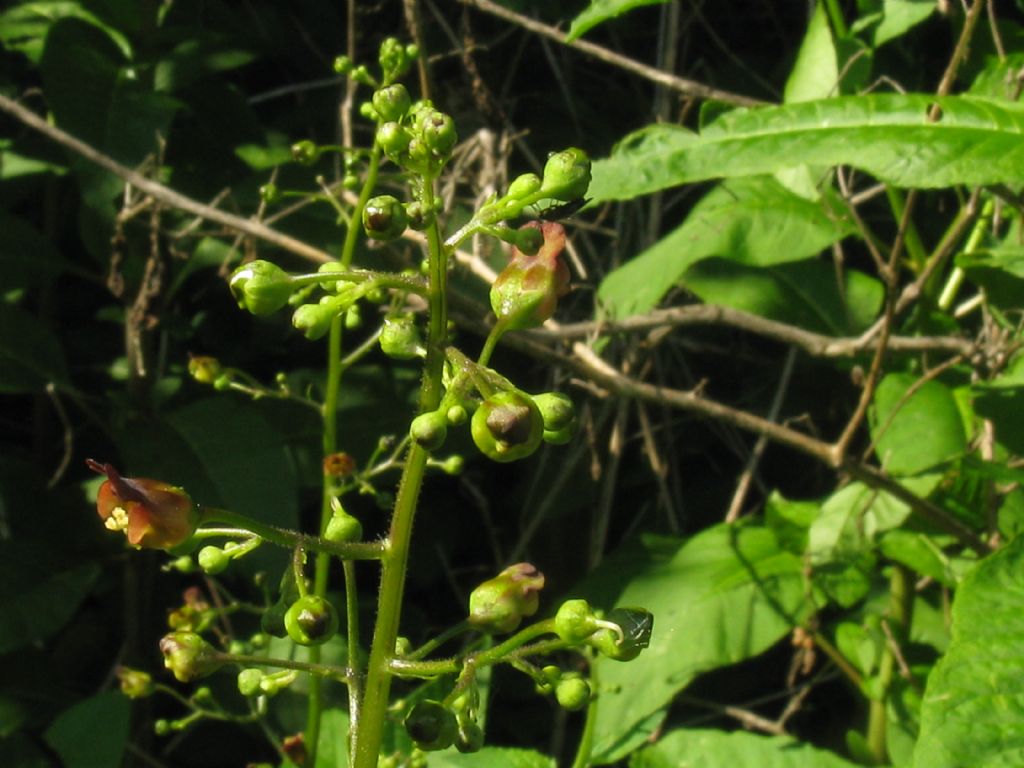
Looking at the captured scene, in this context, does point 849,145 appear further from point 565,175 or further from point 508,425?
point 508,425

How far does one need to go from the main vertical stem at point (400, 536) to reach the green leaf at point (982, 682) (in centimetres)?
59

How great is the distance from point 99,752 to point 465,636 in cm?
88

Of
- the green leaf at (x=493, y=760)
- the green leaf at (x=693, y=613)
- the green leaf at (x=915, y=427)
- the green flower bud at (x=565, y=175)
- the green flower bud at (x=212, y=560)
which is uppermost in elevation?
the green flower bud at (x=565, y=175)

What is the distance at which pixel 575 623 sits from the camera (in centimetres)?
105

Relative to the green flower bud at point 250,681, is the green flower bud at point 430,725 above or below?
above

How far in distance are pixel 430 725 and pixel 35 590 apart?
1.66m

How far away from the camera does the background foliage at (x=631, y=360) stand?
186 cm

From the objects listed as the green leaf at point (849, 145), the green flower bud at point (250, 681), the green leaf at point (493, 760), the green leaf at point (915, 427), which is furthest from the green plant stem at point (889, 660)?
the green flower bud at point (250, 681)

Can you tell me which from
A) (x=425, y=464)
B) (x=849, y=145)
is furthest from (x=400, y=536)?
(x=849, y=145)

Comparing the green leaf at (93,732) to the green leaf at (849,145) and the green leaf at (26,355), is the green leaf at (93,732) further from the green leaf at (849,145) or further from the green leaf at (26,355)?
the green leaf at (849,145)

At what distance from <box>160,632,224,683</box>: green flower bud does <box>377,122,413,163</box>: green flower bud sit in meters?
0.51

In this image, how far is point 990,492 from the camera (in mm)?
2031

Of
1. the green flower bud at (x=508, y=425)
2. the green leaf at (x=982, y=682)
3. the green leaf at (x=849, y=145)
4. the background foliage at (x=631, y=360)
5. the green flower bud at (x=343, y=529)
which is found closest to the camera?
the green flower bud at (x=508, y=425)

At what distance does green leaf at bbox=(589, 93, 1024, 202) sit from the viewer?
62.2 inches
